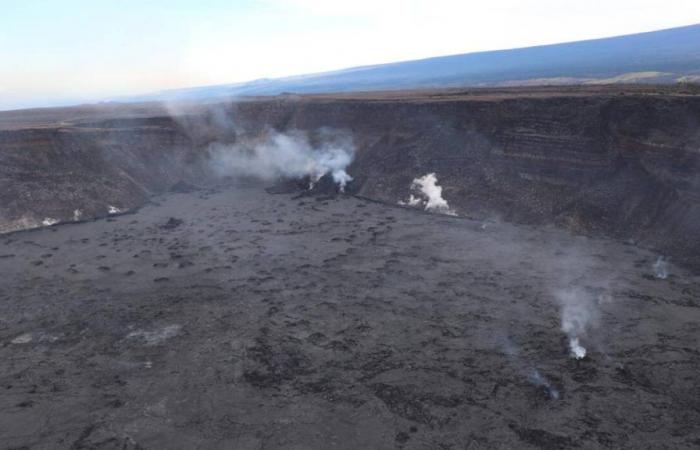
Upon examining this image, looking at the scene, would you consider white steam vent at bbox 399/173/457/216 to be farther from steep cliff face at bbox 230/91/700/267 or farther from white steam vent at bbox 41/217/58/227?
white steam vent at bbox 41/217/58/227

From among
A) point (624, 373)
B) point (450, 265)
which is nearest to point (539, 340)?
point (624, 373)

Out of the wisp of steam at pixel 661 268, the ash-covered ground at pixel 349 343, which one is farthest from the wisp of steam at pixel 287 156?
the wisp of steam at pixel 661 268

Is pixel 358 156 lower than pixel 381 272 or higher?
higher

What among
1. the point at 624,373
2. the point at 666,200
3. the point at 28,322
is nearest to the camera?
the point at 624,373

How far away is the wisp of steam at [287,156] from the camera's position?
43.3 metres

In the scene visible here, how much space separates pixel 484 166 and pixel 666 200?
456 inches

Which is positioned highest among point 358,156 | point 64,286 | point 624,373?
point 358,156

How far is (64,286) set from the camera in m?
23.6

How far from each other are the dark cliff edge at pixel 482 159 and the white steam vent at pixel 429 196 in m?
0.54

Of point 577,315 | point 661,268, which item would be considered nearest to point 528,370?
point 577,315

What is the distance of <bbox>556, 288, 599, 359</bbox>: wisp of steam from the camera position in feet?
55.6

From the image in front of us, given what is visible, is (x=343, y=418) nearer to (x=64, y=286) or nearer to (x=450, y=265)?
(x=450, y=265)

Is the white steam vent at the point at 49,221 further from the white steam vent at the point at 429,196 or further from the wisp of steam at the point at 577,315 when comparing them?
the wisp of steam at the point at 577,315

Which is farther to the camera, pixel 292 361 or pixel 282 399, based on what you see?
pixel 292 361
